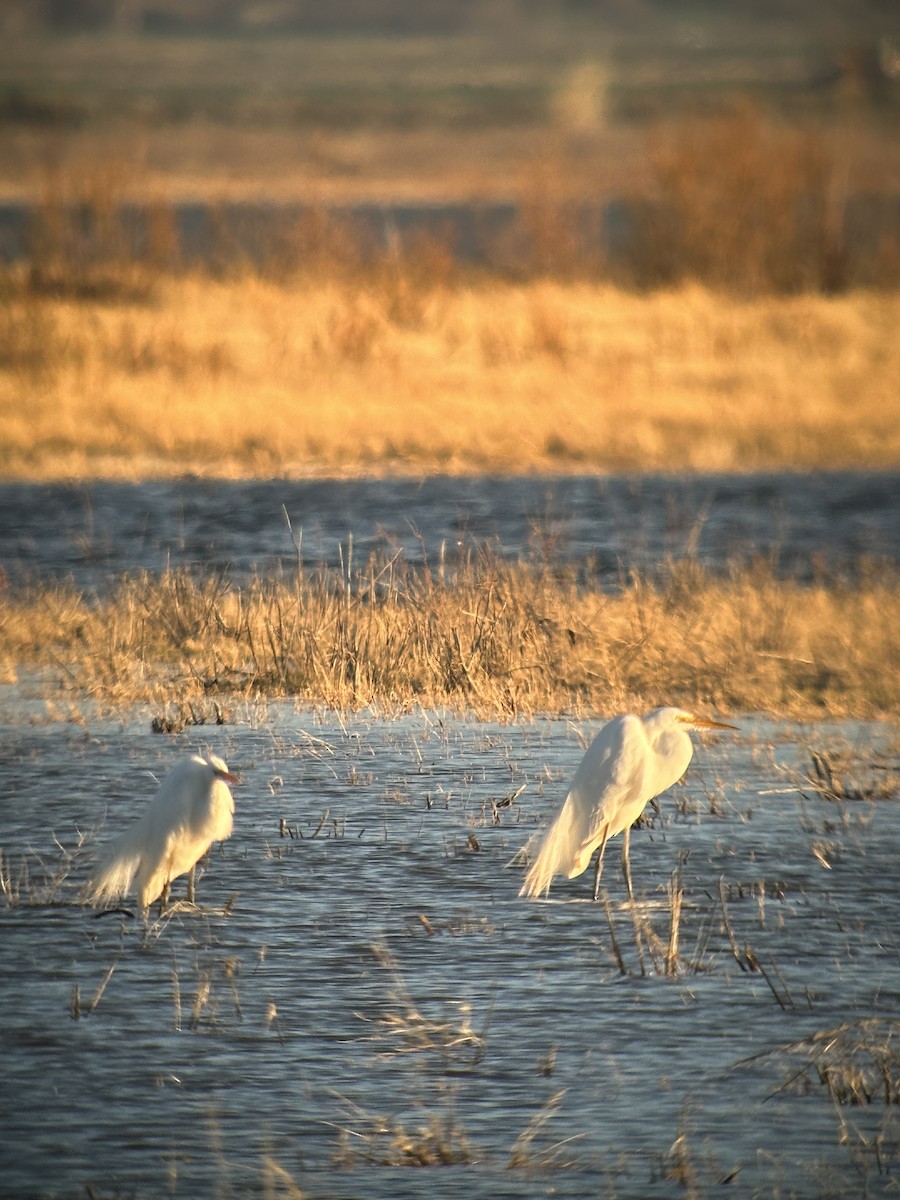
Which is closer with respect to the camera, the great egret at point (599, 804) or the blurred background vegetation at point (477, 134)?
the great egret at point (599, 804)

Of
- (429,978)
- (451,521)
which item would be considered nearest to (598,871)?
(429,978)

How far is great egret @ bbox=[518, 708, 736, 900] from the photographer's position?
17.4 feet

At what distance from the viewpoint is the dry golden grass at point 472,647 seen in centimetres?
→ 777

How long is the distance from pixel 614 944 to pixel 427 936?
1.53 feet

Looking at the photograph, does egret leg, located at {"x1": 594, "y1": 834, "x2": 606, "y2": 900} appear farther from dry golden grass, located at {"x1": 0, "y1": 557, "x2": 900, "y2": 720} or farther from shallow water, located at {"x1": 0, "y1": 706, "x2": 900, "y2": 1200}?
dry golden grass, located at {"x1": 0, "y1": 557, "x2": 900, "y2": 720}

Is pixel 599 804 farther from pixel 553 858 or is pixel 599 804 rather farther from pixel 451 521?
pixel 451 521

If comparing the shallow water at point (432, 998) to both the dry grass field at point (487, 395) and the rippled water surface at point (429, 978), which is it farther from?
the dry grass field at point (487, 395)

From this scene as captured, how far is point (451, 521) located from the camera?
11852 mm

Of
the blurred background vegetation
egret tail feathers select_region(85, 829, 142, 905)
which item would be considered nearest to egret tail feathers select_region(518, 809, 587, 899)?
egret tail feathers select_region(85, 829, 142, 905)

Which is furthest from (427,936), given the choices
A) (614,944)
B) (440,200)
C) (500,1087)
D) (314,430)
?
(440,200)

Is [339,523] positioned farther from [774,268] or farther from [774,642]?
[774,268]

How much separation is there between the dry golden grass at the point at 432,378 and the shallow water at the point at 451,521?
60 cm

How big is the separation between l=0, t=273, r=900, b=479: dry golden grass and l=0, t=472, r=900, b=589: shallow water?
1.96ft

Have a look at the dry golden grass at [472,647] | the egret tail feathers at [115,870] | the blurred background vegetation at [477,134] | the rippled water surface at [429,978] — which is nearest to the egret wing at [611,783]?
the rippled water surface at [429,978]
